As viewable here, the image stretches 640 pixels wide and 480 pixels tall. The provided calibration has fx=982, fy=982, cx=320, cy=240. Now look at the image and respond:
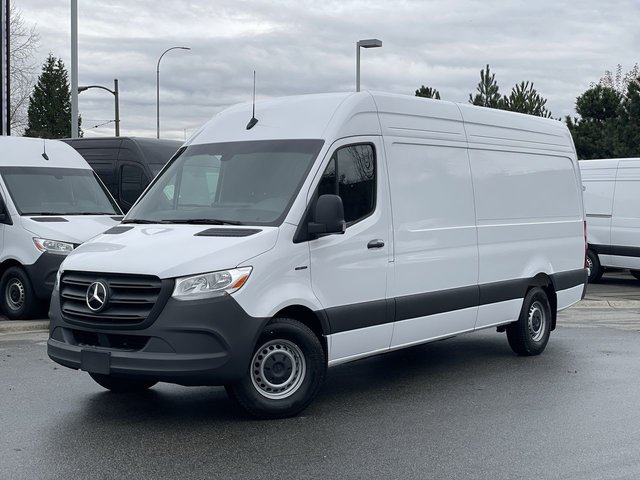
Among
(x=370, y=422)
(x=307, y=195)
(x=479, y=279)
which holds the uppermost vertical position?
(x=307, y=195)

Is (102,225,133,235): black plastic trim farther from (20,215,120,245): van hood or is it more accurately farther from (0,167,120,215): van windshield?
(0,167,120,215): van windshield

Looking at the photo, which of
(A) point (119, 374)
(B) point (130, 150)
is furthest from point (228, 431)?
(B) point (130, 150)

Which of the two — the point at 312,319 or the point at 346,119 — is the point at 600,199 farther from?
the point at 312,319

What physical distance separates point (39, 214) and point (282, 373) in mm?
6567

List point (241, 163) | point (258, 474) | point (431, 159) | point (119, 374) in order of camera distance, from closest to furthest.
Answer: point (258, 474), point (119, 374), point (241, 163), point (431, 159)

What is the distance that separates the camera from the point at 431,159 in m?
8.60

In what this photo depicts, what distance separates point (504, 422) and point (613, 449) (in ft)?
3.09

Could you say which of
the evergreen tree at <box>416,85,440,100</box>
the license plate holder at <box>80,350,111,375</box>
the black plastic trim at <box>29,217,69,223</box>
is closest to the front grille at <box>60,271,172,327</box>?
the license plate holder at <box>80,350,111,375</box>

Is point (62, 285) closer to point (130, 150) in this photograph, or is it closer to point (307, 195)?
point (307, 195)

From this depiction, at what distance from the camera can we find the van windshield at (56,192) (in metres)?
12.7

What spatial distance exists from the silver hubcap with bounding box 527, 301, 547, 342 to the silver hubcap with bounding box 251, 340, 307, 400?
12.1ft

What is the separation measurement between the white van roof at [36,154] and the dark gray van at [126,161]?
322cm

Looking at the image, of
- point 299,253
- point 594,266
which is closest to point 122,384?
point 299,253

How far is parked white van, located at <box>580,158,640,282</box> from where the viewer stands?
58.6ft
